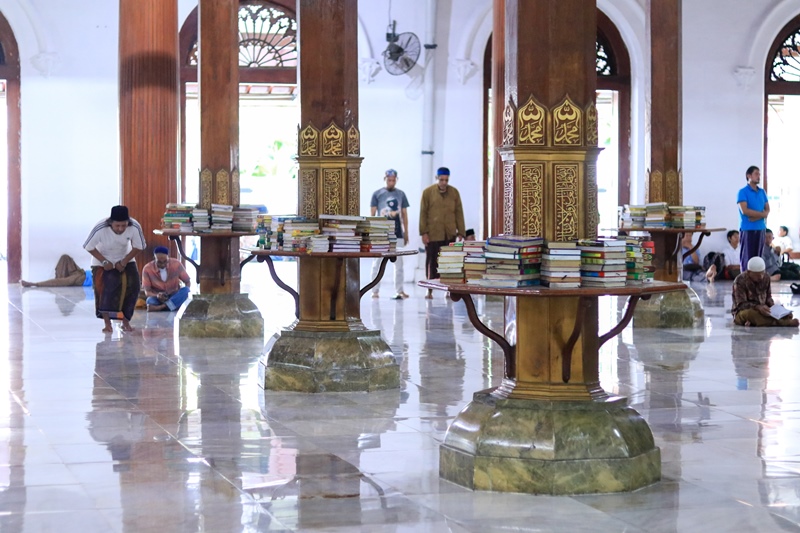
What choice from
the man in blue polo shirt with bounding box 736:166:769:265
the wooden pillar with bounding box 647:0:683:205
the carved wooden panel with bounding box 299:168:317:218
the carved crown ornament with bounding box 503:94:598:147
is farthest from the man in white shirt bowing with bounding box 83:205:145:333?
the man in blue polo shirt with bounding box 736:166:769:265

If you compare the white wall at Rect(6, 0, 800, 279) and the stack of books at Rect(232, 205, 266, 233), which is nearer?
the stack of books at Rect(232, 205, 266, 233)

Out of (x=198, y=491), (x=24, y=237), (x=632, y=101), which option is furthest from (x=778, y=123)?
(x=198, y=491)

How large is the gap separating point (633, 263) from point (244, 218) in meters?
6.37

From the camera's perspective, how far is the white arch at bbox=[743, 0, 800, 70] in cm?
1819

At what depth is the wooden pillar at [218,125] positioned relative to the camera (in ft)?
36.4

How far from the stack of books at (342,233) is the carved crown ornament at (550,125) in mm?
2479

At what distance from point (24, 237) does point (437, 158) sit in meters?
5.93

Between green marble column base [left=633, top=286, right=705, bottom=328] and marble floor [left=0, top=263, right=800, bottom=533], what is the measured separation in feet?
2.32

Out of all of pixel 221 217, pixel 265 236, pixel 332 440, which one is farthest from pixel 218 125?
pixel 332 440

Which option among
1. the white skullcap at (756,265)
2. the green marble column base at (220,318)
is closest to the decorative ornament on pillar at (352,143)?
the green marble column base at (220,318)

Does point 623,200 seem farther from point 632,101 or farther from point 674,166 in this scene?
point 674,166

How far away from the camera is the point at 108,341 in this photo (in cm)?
1042

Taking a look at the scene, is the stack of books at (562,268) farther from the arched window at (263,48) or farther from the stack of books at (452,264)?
the arched window at (263,48)

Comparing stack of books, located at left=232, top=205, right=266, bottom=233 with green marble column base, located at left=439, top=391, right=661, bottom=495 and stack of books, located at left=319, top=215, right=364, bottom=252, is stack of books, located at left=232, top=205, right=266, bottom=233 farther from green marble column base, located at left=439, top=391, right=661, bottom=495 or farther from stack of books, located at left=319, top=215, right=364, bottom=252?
green marble column base, located at left=439, top=391, right=661, bottom=495
